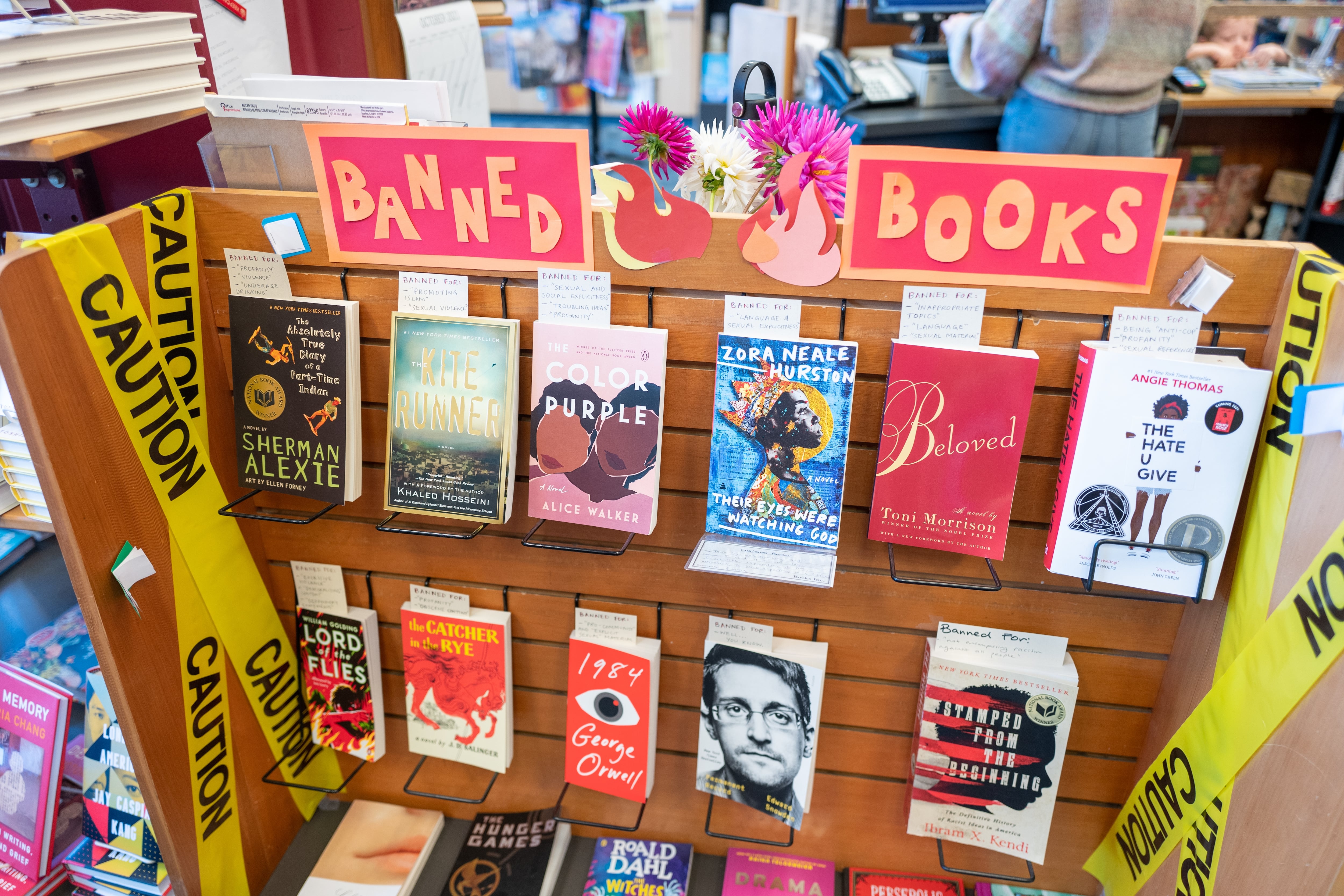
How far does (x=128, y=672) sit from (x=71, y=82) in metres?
0.88

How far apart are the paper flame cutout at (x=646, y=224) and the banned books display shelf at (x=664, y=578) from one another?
0.08 ft

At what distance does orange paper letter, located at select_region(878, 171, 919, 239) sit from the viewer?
3.55 ft

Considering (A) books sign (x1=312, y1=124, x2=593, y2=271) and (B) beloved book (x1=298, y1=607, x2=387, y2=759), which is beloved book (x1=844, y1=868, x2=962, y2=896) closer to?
(B) beloved book (x1=298, y1=607, x2=387, y2=759)

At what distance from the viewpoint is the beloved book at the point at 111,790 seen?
4.90ft

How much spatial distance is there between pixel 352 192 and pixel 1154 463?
1232 mm

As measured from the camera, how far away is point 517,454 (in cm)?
137

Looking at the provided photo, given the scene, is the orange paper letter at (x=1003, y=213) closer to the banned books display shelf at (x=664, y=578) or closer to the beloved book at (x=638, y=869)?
the banned books display shelf at (x=664, y=578)

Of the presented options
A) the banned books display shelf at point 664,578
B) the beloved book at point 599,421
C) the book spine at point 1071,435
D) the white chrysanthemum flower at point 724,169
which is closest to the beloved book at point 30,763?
the banned books display shelf at point 664,578

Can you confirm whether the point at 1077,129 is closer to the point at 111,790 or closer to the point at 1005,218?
the point at 1005,218

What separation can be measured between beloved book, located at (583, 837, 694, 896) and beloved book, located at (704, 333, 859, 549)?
2.53 ft

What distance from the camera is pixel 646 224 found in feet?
3.84

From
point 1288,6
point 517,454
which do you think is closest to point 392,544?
point 517,454

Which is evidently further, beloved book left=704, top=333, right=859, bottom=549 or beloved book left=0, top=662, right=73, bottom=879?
beloved book left=0, top=662, right=73, bottom=879

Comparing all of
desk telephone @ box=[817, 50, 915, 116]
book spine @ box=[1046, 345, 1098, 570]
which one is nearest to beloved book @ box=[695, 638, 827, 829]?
book spine @ box=[1046, 345, 1098, 570]
